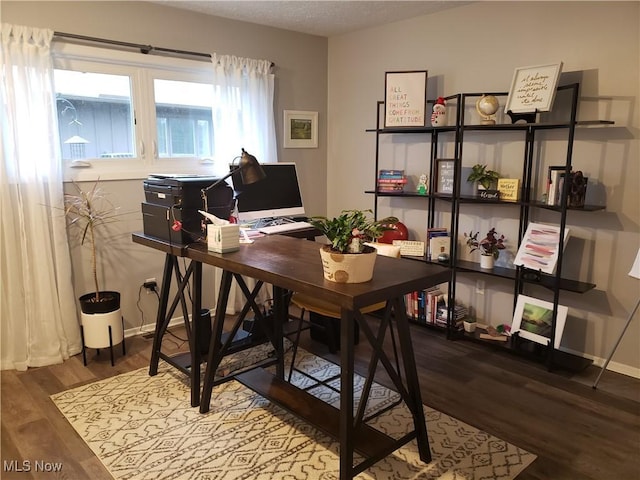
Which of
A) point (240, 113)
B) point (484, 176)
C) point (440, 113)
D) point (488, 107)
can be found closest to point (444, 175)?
point (484, 176)

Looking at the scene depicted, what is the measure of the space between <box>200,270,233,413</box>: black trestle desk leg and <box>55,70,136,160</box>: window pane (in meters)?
1.59

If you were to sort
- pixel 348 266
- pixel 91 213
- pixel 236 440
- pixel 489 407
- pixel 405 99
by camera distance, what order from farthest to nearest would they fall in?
pixel 405 99 → pixel 91 213 → pixel 489 407 → pixel 236 440 → pixel 348 266

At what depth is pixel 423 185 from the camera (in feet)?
12.7

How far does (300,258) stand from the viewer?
A: 2277mm

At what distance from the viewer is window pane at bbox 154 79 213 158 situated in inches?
146

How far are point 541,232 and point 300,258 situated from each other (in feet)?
5.76

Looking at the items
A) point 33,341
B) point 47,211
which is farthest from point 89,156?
point 33,341

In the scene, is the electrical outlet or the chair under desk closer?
the chair under desk

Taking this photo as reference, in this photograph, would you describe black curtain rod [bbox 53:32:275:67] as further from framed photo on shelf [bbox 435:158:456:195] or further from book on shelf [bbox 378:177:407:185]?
framed photo on shelf [bbox 435:158:456:195]

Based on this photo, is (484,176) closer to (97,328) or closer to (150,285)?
(150,285)

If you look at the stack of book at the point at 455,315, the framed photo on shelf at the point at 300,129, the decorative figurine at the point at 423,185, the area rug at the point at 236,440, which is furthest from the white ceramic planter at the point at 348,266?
the framed photo on shelf at the point at 300,129

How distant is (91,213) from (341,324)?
2268 millimetres

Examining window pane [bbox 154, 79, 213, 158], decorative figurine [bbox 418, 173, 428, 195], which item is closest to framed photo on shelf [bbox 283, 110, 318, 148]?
window pane [bbox 154, 79, 213, 158]

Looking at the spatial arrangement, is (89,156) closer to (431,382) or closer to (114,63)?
(114,63)
